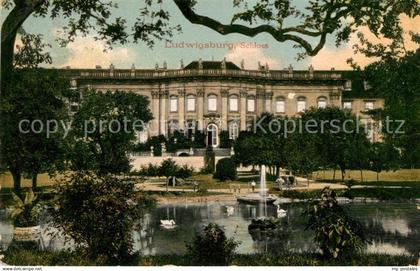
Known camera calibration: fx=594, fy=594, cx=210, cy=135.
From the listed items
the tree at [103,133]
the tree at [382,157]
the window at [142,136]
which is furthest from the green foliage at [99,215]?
the tree at [382,157]

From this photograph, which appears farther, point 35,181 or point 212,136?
point 212,136

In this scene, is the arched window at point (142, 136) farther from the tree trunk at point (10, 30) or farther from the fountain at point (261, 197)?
the tree trunk at point (10, 30)

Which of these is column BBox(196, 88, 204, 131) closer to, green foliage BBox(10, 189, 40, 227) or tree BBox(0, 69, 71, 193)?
tree BBox(0, 69, 71, 193)

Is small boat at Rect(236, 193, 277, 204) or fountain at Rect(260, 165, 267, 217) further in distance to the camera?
fountain at Rect(260, 165, 267, 217)

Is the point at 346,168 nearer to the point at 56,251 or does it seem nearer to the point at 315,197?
the point at 315,197

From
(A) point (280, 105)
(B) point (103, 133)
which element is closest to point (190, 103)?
(A) point (280, 105)

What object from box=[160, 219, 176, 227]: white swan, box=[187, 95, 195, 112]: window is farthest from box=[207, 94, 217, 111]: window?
box=[160, 219, 176, 227]: white swan

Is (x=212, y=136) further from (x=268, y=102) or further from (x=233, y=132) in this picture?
(x=268, y=102)
